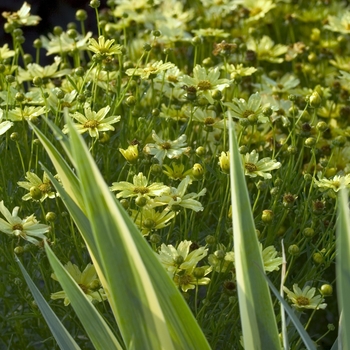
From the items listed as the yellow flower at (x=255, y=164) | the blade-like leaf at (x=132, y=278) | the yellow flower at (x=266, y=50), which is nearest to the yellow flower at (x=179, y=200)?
the yellow flower at (x=255, y=164)

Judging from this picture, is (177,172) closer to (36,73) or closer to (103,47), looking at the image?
(103,47)

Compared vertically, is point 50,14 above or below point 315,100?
below

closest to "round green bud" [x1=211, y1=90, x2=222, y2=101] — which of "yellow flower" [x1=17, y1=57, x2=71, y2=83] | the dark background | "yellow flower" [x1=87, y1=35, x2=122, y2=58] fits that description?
"yellow flower" [x1=87, y1=35, x2=122, y2=58]

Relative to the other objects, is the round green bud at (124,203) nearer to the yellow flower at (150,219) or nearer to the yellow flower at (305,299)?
the yellow flower at (150,219)

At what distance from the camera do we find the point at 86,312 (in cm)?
102

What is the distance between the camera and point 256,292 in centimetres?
101

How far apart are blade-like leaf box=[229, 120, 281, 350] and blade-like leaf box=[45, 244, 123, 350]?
20 cm

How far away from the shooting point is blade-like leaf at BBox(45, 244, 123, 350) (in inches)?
39.5

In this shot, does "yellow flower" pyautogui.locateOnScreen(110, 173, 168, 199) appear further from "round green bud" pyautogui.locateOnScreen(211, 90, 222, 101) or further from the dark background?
the dark background

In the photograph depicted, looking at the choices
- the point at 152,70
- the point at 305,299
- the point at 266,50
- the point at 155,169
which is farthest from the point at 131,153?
the point at 266,50

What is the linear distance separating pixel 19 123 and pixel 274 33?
1.13 metres

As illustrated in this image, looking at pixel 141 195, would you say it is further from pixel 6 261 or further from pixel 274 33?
pixel 274 33

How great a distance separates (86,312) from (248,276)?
0.79 ft

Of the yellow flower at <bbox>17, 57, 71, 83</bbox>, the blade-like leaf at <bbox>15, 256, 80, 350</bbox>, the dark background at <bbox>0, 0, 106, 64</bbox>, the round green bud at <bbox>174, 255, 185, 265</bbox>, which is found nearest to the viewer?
the blade-like leaf at <bbox>15, 256, 80, 350</bbox>
